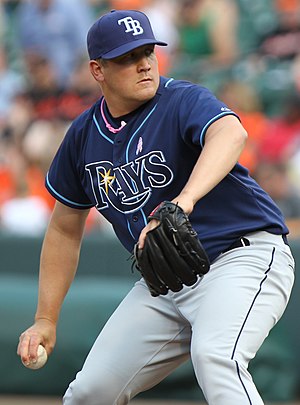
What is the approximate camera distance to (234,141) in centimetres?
333

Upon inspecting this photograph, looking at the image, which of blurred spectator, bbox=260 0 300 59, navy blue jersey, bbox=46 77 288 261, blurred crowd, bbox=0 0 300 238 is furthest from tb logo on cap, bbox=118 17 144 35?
blurred spectator, bbox=260 0 300 59

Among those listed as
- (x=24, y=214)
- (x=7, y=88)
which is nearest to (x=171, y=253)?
(x=24, y=214)

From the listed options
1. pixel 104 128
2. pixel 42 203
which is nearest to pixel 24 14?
pixel 42 203

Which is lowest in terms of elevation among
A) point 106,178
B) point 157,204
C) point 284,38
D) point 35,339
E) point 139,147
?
point 284,38

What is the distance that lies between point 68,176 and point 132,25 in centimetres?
77

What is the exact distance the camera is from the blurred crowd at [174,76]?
7988mm

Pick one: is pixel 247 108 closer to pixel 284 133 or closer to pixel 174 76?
pixel 284 133

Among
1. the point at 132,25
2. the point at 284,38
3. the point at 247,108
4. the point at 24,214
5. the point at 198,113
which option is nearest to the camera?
the point at 198,113

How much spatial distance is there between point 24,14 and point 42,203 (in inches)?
145

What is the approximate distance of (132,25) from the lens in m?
3.58

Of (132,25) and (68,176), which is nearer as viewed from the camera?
(132,25)

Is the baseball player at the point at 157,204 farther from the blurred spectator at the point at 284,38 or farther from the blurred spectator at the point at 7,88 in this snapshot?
the blurred spectator at the point at 7,88

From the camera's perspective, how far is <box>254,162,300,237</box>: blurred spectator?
7.19m

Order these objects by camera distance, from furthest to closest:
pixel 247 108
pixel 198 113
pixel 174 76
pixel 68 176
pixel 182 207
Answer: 1. pixel 174 76
2. pixel 247 108
3. pixel 68 176
4. pixel 198 113
5. pixel 182 207
